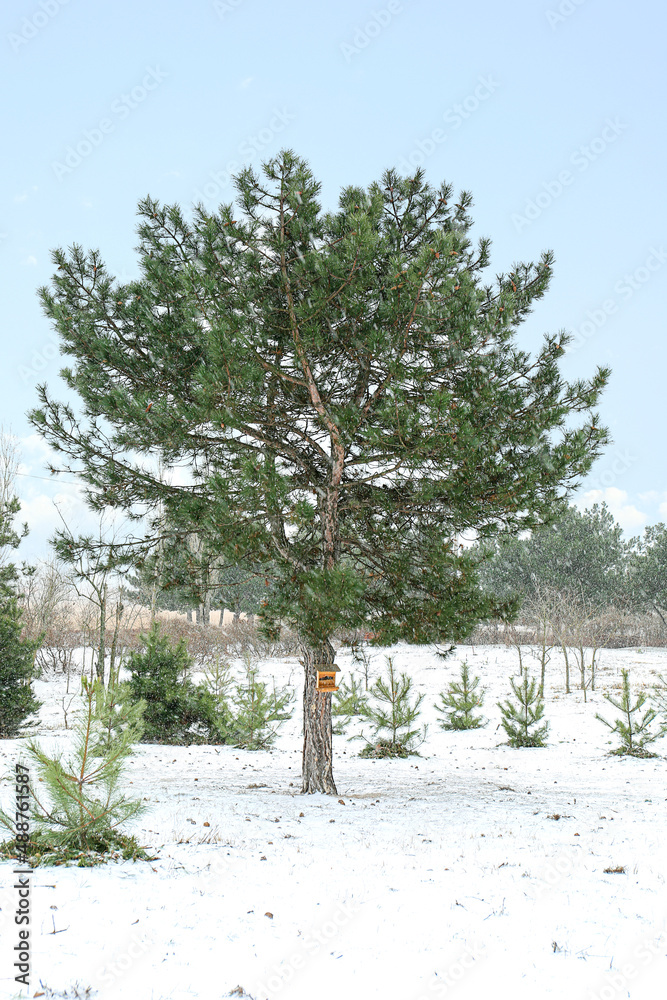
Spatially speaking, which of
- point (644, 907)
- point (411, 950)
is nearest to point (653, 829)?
point (644, 907)

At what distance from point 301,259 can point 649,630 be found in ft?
87.8

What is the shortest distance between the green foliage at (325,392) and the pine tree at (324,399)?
22mm

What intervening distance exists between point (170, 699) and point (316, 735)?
13.9 feet

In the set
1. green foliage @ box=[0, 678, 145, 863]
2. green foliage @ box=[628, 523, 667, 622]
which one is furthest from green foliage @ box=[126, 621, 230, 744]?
green foliage @ box=[628, 523, 667, 622]

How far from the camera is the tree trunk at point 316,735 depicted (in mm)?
6535

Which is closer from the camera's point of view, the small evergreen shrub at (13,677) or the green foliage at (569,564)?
the small evergreen shrub at (13,677)

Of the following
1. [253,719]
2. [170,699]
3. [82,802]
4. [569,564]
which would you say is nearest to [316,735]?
[82,802]

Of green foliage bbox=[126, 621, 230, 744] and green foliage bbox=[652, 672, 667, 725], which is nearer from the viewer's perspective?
green foliage bbox=[126, 621, 230, 744]

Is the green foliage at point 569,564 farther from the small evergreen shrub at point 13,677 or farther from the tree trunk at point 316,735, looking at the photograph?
the tree trunk at point 316,735

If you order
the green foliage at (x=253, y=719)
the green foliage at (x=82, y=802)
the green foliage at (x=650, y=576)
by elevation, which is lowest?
the green foliage at (x=253, y=719)

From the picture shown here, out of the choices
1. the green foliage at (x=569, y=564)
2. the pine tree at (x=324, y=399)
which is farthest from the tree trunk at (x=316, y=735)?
the green foliage at (x=569, y=564)

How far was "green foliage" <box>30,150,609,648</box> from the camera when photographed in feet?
16.7

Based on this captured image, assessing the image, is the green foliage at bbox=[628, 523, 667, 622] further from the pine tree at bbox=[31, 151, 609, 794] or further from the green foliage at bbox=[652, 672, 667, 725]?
Result: the pine tree at bbox=[31, 151, 609, 794]

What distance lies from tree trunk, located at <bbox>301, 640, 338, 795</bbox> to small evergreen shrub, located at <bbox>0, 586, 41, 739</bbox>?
587 cm
